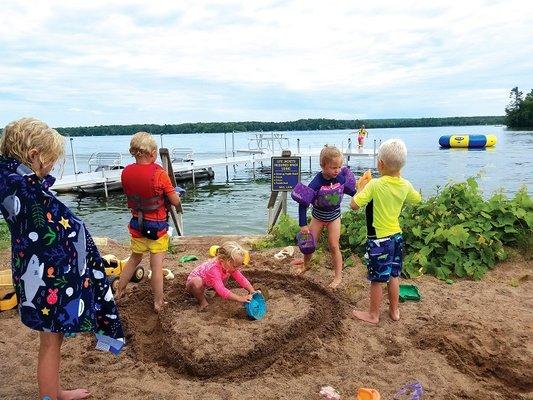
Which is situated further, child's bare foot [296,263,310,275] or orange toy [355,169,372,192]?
child's bare foot [296,263,310,275]

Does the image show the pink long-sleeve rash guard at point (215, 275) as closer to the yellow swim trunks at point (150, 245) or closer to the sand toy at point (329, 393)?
the yellow swim trunks at point (150, 245)

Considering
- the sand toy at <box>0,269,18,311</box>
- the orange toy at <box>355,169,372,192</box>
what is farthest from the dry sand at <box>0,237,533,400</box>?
the orange toy at <box>355,169,372,192</box>

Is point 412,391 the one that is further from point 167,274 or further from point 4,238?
point 4,238

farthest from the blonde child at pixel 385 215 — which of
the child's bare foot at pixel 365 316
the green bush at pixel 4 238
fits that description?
the green bush at pixel 4 238

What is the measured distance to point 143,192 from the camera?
4164 mm

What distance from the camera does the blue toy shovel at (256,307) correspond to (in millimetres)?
4113

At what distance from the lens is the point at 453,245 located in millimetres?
5566

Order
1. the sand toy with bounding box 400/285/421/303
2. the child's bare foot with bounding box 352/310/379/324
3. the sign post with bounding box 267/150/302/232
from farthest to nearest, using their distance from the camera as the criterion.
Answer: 1. the sign post with bounding box 267/150/302/232
2. the sand toy with bounding box 400/285/421/303
3. the child's bare foot with bounding box 352/310/379/324

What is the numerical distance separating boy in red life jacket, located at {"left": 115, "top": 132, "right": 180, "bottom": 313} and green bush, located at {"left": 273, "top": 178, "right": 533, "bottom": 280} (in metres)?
2.61

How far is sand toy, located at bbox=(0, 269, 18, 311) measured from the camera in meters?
4.48

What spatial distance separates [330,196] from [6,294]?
11.4 ft

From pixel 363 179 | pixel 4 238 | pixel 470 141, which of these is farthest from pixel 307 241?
pixel 470 141

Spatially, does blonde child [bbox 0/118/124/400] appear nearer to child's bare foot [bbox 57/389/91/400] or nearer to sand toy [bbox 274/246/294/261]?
child's bare foot [bbox 57/389/91/400]

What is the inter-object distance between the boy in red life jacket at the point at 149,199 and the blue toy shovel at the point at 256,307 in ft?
2.99
